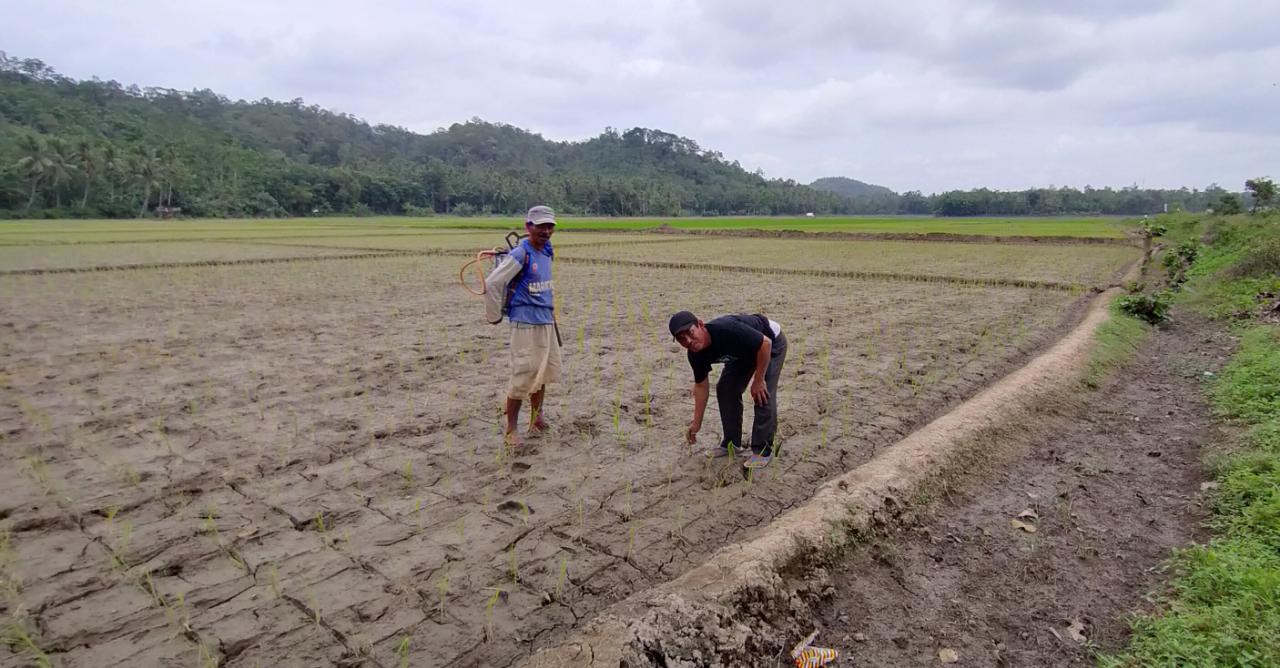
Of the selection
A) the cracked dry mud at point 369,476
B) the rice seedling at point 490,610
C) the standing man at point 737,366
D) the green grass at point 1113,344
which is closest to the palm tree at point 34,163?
the cracked dry mud at point 369,476

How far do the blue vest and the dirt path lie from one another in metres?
2.65

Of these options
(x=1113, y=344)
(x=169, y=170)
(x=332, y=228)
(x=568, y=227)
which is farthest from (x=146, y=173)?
(x=1113, y=344)

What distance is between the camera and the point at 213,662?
2.67 m

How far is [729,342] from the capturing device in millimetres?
4379

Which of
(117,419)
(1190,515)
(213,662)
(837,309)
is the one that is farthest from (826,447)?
(837,309)

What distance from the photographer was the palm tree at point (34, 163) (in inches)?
2026

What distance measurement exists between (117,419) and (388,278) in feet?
35.1

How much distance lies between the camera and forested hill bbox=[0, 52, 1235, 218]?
5644cm

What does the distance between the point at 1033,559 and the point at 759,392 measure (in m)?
1.79

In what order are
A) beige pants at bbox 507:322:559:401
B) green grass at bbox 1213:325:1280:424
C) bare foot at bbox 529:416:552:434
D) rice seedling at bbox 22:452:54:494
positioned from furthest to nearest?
green grass at bbox 1213:325:1280:424 → bare foot at bbox 529:416:552:434 → beige pants at bbox 507:322:559:401 → rice seedling at bbox 22:452:54:494

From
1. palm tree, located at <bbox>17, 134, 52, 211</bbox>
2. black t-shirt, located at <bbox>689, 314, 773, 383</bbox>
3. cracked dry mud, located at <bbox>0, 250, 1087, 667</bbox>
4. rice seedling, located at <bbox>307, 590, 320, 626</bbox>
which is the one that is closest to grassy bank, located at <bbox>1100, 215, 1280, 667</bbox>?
cracked dry mud, located at <bbox>0, 250, 1087, 667</bbox>

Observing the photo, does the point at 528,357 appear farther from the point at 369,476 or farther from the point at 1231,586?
the point at 1231,586

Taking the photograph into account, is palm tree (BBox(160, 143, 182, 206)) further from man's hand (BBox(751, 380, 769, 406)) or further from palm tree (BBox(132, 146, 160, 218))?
man's hand (BBox(751, 380, 769, 406))

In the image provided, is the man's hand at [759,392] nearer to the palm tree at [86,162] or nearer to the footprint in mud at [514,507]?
the footprint in mud at [514,507]
